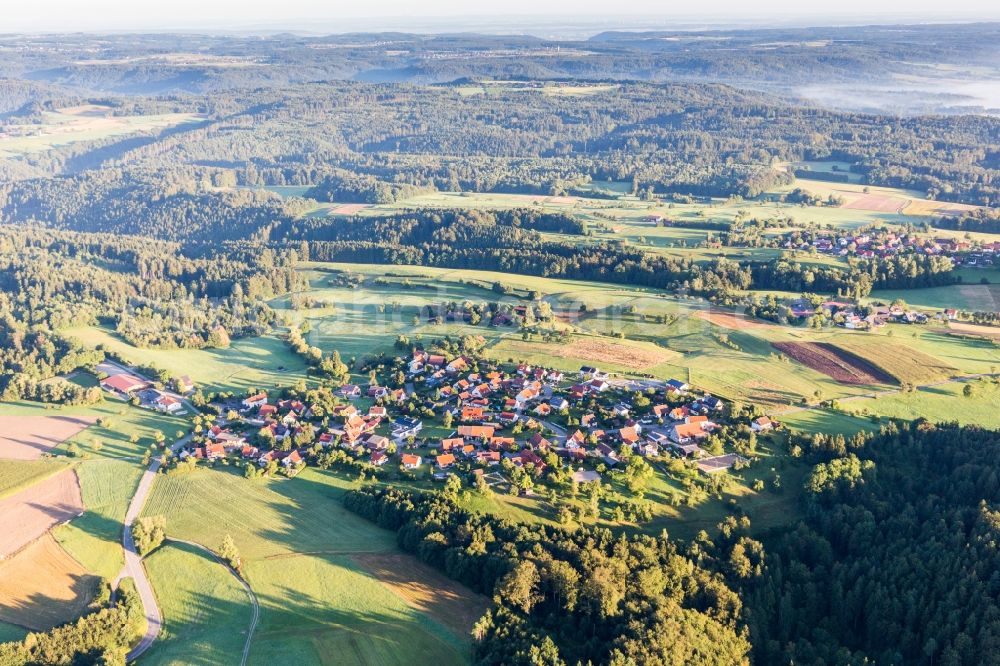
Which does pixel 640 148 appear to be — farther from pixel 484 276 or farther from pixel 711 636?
pixel 711 636

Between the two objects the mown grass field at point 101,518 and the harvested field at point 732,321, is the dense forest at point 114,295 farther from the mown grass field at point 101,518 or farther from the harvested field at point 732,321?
the harvested field at point 732,321

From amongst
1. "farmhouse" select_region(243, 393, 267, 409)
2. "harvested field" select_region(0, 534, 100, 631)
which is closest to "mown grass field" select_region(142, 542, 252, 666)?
"harvested field" select_region(0, 534, 100, 631)

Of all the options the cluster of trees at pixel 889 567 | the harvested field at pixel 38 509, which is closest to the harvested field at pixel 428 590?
the cluster of trees at pixel 889 567

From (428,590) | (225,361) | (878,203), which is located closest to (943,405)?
(428,590)

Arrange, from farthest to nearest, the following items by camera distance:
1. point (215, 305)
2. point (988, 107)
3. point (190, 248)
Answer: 1. point (988, 107)
2. point (190, 248)
3. point (215, 305)

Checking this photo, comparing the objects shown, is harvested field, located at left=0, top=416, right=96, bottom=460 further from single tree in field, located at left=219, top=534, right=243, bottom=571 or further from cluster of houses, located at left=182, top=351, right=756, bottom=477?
single tree in field, located at left=219, top=534, right=243, bottom=571

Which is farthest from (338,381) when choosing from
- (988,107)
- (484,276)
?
(988,107)
